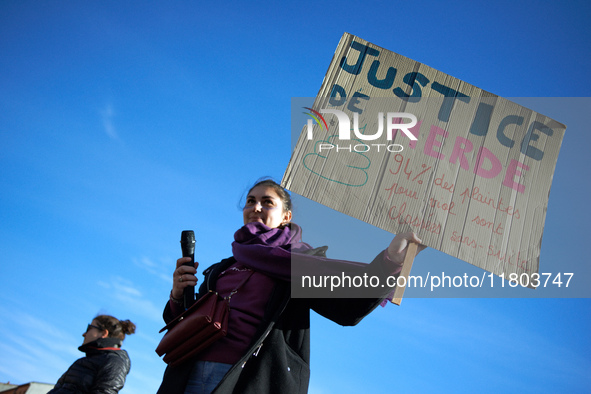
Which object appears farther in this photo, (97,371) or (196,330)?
(97,371)

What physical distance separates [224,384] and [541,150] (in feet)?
7.38

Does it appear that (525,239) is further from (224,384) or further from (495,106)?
(224,384)

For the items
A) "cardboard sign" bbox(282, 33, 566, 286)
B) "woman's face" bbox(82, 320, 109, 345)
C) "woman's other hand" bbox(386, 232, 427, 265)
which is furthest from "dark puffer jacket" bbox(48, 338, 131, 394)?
"woman's other hand" bbox(386, 232, 427, 265)

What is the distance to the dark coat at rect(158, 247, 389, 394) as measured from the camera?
2068 millimetres

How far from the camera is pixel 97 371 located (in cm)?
432

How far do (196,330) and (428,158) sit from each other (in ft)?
5.30

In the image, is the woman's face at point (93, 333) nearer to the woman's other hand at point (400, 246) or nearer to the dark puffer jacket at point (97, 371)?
the dark puffer jacket at point (97, 371)

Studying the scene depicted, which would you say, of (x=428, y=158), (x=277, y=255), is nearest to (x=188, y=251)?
(x=277, y=255)

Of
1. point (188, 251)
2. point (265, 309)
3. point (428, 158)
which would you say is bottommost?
point (265, 309)

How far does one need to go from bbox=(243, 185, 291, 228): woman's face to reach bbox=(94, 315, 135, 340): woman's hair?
8.89 ft

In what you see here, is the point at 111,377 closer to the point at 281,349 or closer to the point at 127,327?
the point at 127,327

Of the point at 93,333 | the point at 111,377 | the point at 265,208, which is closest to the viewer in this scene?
the point at 265,208

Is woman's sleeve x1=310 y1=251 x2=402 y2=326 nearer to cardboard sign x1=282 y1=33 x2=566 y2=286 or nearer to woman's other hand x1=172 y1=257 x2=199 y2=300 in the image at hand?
cardboard sign x1=282 y1=33 x2=566 y2=286

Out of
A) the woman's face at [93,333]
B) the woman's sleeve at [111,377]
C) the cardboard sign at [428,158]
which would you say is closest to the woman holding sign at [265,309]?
the cardboard sign at [428,158]
